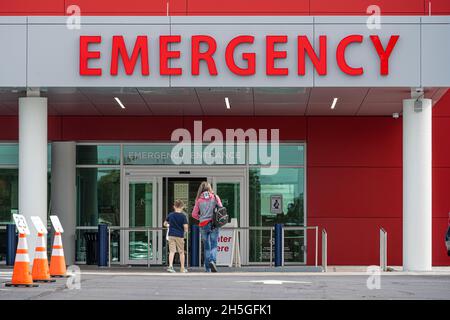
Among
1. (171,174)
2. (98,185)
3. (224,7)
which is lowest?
Answer: (98,185)

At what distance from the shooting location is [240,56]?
20797 mm

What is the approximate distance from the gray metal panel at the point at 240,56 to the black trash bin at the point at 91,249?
6111 mm

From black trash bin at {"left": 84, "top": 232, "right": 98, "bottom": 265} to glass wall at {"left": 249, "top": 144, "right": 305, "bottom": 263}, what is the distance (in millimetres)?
3830

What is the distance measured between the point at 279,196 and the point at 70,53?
7.46 metres

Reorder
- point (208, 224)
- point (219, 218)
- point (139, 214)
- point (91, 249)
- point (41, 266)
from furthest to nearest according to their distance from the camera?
point (139, 214) → point (91, 249) → point (208, 224) → point (219, 218) → point (41, 266)

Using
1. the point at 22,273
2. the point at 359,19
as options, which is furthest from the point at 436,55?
the point at 22,273

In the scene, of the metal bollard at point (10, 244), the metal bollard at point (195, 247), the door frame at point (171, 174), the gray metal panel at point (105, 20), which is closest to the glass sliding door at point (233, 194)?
the door frame at point (171, 174)

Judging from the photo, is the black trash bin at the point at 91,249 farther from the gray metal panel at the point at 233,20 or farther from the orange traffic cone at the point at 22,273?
the orange traffic cone at the point at 22,273

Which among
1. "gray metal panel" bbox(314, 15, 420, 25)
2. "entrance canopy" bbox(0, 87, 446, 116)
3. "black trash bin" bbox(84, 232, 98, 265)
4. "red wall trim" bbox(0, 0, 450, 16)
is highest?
"red wall trim" bbox(0, 0, 450, 16)

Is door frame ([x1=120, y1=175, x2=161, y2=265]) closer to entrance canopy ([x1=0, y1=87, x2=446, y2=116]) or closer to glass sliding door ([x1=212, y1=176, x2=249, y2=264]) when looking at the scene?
glass sliding door ([x1=212, y1=176, x2=249, y2=264])

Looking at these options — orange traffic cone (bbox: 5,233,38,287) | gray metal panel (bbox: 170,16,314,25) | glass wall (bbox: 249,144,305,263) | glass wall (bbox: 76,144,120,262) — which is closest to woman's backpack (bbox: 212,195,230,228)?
gray metal panel (bbox: 170,16,314,25)

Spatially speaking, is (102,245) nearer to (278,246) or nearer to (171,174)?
(171,174)

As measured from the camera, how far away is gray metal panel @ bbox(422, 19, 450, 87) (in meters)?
20.3

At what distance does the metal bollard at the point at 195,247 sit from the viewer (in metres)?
23.0
